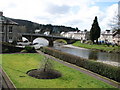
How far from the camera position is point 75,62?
2105 centimetres

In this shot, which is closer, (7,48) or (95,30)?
(7,48)

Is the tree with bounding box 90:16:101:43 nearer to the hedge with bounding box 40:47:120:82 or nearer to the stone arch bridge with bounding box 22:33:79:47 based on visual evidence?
the stone arch bridge with bounding box 22:33:79:47

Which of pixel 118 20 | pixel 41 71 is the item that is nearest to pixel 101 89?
pixel 41 71

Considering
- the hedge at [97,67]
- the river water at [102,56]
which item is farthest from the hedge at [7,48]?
the river water at [102,56]

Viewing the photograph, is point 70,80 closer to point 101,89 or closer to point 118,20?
point 101,89

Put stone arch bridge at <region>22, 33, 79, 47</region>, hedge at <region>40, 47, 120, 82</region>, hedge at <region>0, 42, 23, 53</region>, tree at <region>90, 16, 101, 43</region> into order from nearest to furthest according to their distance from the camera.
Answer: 1. hedge at <region>40, 47, 120, 82</region>
2. hedge at <region>0, 42, 23, 53</region>
3. tree at <region>90, 16, 101, 43</region>
4. stone arch bridge at <region>22, 33, 79, 47</region>

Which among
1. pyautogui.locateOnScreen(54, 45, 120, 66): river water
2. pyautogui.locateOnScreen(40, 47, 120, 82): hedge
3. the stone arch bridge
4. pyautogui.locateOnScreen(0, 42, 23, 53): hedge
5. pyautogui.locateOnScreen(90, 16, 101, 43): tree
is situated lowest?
pyautogui.locateOnScreen(54, 45, 120, 66): river water

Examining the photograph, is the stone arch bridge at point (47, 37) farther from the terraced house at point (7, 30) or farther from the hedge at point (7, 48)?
the hedge at point (7, 48)

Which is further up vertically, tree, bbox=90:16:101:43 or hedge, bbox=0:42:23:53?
tree, bbox=90:16:101:43

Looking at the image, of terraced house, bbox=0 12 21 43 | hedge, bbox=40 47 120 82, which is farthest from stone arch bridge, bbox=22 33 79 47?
hedge, bbox=40 47 120 82

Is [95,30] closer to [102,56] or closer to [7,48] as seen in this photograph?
[102,56]

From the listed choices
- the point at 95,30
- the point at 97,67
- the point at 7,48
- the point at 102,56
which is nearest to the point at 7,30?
the point at 7,48

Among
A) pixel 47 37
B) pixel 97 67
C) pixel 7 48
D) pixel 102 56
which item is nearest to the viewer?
pixel 97 67

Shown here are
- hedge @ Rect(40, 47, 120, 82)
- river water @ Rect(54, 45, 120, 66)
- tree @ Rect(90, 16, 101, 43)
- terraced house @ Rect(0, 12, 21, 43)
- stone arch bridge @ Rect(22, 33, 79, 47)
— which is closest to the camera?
hedge @ Rect(40, 47, 120, 82)
